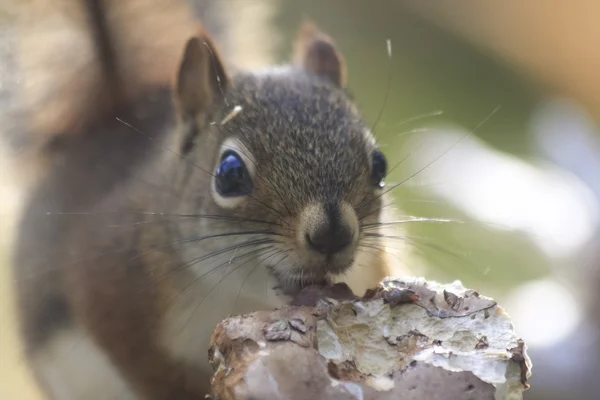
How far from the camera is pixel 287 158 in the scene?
93 cm

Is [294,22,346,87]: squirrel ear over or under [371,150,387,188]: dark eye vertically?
over

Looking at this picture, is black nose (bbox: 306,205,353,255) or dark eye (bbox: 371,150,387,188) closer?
black nose (bbox: 306,205,353,255)

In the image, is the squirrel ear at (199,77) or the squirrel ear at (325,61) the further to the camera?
the squirrel ear at (325,61)

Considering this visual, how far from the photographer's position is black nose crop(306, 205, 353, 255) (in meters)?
0.81

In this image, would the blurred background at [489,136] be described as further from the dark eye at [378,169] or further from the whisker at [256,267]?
the whisker at [256,267]

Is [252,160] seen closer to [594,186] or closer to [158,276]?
[158,276]

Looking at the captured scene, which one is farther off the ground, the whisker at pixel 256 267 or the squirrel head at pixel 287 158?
the squirrel head at pixel 287 158

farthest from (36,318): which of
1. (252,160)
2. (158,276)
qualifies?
(252,160)

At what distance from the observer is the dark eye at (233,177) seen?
954mm

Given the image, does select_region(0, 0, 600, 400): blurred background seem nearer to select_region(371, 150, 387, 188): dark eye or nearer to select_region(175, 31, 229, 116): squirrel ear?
select_region(371, 150, 387, 188): dark eye

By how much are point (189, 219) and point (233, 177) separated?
0.12 metres

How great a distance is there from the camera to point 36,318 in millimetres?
1276

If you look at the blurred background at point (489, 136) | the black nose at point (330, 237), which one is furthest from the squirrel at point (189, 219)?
the blurred background at point (489, 136)

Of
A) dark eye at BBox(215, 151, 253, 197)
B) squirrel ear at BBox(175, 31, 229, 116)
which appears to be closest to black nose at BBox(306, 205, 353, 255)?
dark eye at BBox(215, 151, 253, 197)
